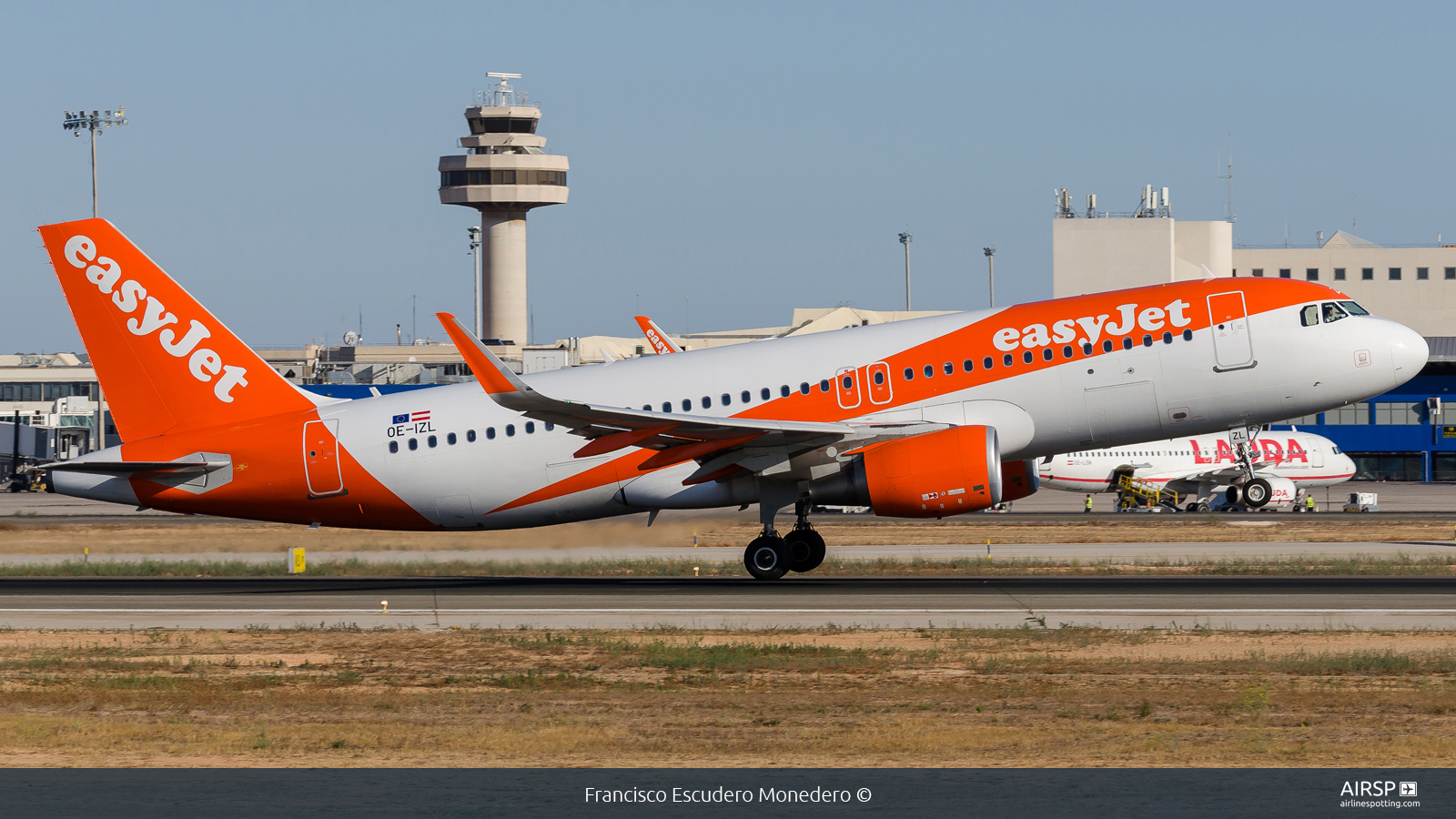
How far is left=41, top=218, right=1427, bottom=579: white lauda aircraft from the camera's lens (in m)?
27.4

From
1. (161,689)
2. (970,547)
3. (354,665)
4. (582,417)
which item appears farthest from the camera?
(970,547)

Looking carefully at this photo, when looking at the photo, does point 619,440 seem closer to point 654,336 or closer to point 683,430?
point 683,430

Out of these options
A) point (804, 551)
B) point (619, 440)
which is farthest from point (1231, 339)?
point (619, 440)

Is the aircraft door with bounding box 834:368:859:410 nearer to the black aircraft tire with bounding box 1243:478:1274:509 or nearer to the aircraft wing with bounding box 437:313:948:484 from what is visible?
the aircraft wing with bounding box 437:313:948:484

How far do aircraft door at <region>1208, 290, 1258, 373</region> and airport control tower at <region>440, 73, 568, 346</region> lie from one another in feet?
433

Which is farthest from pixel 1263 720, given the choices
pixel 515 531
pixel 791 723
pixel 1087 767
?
pixel 515 531

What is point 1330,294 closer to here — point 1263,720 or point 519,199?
point 1263,720

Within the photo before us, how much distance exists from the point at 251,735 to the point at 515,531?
56.1ft

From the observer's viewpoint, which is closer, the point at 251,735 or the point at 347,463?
the point at 251,735

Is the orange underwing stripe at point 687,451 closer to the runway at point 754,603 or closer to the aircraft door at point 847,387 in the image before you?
the aircraft door at point 847,387

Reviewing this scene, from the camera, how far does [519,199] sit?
158m

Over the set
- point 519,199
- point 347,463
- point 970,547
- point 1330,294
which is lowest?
point 970,547

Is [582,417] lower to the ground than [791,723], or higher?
higher

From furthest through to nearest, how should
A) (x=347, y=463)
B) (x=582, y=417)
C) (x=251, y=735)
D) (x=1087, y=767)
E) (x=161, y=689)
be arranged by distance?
1. (x=347, y=463)
2. (x=582, y=417)
3. (x=161, y=689)
4. (x=251, y=735)
5. (x=1087, y=767)
